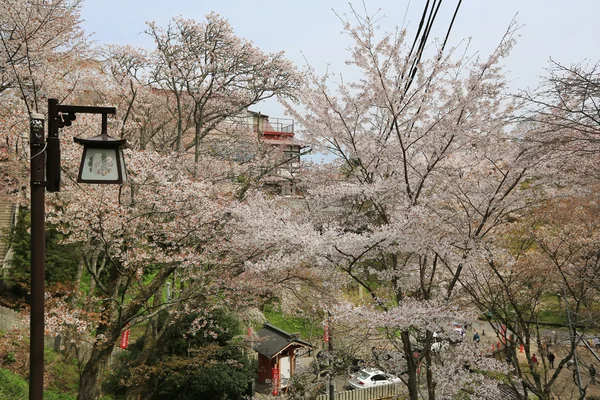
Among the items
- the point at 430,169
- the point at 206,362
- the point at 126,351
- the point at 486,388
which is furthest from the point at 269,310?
the point at 430,169

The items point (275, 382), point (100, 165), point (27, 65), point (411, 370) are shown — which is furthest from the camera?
point (275, 382)

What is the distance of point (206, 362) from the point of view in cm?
1093

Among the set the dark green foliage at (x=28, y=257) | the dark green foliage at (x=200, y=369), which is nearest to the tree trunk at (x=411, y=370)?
the dark green foliage at (x=200, y=369)

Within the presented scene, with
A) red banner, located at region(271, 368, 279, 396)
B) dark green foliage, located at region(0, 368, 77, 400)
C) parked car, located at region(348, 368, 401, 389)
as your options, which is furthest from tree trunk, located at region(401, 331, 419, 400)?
parked car, located at region(348, 368, 401, 389)

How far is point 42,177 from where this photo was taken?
310 centimetres

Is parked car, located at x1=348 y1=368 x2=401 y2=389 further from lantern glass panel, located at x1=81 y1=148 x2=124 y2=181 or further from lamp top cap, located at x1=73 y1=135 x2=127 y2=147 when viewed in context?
lamp top cap, located at x1=73 y1=135 x2=127 y2=147

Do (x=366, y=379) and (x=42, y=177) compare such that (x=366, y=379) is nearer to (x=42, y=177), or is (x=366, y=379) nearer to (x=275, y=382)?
(x=275, y=382)

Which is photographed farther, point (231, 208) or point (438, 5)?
point (231, 208)

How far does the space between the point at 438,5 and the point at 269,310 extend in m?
18.2

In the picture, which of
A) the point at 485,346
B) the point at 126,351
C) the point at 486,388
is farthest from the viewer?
the point at 126,351

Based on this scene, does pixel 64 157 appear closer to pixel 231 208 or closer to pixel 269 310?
pixel 231 208

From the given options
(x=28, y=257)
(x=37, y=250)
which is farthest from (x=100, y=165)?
(x=28, y=257)

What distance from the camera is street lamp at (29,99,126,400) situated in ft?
10.1

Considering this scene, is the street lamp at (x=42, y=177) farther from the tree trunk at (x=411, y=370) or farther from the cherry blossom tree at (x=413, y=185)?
the tree trunk at (x=411, y=370)
